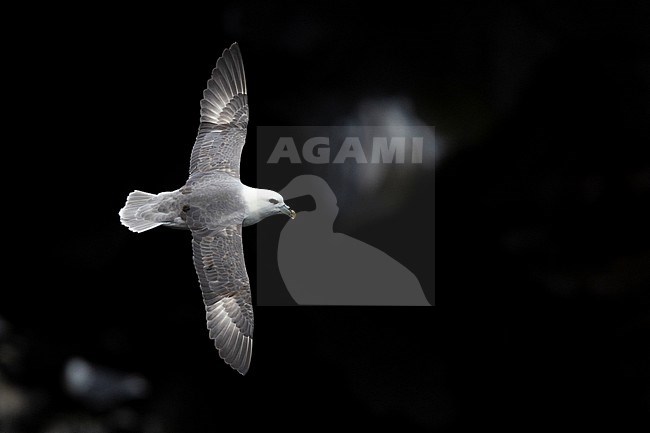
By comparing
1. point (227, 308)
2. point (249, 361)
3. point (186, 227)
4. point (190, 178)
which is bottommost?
point (249, 361)

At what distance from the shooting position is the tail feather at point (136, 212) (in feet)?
16.4

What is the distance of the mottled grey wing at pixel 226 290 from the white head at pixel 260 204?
0.41 feet

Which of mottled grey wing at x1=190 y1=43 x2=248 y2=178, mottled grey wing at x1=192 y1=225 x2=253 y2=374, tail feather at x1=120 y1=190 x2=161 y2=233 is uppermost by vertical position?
mottled grey wing at x1=190 y1=43 x2=248 y2=178

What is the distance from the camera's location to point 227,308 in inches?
195

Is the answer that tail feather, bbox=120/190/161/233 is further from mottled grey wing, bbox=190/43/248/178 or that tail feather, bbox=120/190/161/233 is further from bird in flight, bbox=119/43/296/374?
mottled grey wing, bbox=190/43/248/178

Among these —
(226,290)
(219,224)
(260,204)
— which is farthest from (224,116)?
(226,290)

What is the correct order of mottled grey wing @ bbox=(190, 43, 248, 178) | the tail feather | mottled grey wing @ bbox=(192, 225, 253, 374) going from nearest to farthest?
mottled grey wing @ bbox=(192, 225, 253, 374) → the tail feather → mottled grey wing @ bbox=(190, 43, 248, 178)

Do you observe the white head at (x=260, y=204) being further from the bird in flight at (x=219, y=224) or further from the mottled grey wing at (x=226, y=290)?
the mottled grey wing at (x=226, y=290)

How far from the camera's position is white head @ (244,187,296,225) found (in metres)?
5.03

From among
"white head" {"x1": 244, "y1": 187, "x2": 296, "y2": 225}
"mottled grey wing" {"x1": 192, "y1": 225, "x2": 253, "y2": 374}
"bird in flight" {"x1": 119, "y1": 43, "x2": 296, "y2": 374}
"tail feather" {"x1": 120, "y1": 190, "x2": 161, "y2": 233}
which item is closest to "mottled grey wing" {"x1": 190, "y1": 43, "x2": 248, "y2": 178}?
"bird in flight" {"x1": 119, "y1": 43, "x2": 296, "y2": 374}

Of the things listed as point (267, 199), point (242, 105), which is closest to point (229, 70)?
point (242, 105)

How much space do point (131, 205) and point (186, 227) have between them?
45 cm

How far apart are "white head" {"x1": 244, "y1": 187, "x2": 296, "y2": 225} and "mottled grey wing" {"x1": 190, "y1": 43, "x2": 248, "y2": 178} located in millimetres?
259

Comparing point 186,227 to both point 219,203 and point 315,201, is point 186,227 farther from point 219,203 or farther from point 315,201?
point 315,201
